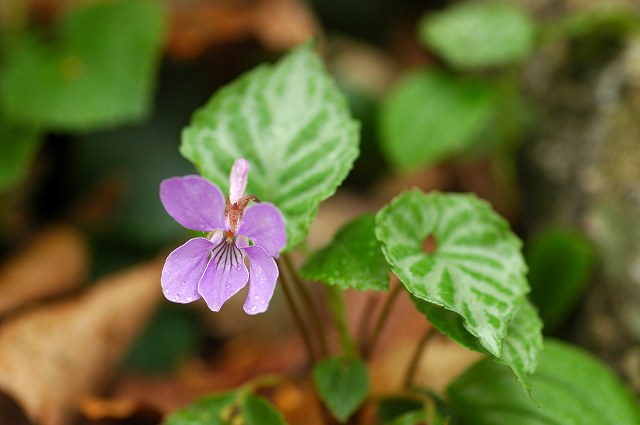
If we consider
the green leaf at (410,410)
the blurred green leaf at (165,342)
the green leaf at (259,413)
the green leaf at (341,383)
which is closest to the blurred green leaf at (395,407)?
the green leaf at (410,410)

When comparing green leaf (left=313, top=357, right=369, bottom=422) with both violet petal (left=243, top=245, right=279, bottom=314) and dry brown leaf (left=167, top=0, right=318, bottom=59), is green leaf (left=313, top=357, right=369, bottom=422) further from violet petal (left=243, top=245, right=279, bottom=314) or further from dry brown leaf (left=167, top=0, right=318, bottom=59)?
dry brown leaf (left=167, top=0, right=318, bottom=59)

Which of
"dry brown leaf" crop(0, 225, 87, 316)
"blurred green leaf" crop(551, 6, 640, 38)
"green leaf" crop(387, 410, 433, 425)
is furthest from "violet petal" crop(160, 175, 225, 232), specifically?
"blurred green leaf" crop(551, 6, 640, 38)

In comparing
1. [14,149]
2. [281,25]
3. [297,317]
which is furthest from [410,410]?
[281,25]

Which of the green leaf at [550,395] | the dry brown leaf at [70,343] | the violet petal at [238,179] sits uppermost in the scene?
the violet petal at [238,179]

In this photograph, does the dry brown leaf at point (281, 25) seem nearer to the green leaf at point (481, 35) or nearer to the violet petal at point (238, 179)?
the green leaf at point (481, 35)

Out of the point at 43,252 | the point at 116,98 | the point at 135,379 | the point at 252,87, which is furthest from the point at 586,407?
the point at 43,252

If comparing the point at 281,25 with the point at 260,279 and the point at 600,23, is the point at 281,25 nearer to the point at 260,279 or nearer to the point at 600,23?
the point at 600,23
